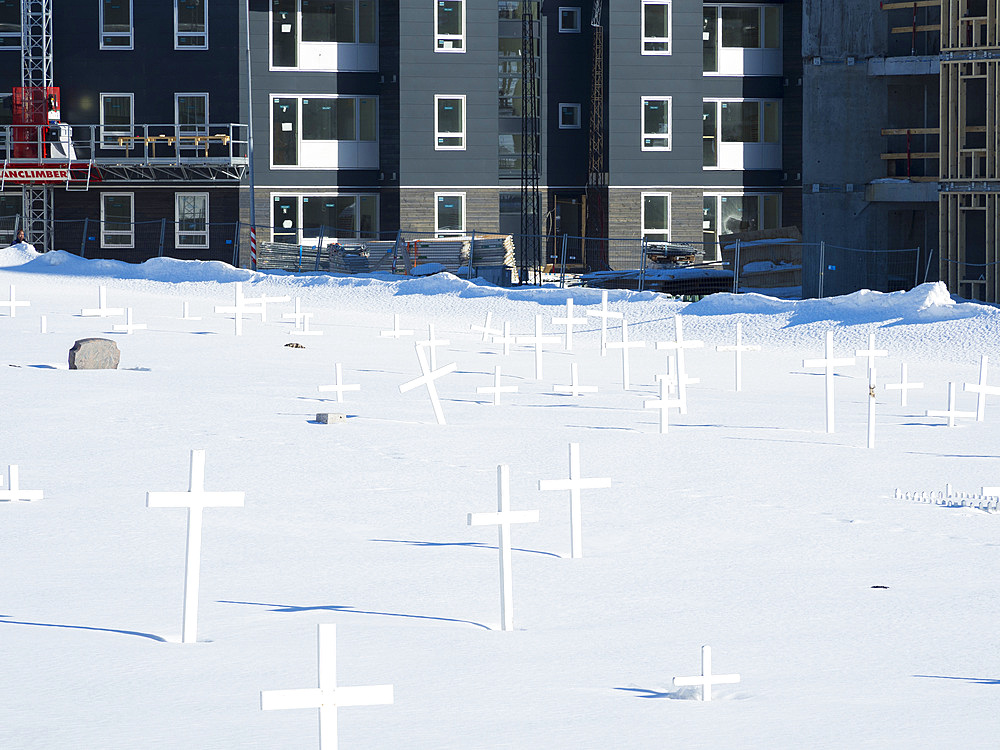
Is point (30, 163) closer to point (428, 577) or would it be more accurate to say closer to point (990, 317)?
point (990, 317)

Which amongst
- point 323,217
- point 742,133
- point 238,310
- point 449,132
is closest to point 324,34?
point 449,132

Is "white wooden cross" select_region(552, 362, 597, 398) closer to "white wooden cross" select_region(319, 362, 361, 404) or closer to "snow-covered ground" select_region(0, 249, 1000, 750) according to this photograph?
"snow-covered ground" select_region(0, 249, 1000, 750)

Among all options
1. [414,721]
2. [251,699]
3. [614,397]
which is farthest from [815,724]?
[614,397]

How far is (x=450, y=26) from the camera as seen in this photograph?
43344mm

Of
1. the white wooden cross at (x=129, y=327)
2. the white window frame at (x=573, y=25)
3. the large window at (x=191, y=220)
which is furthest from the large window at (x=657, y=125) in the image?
the white wooden cross at (x=129, y=327)

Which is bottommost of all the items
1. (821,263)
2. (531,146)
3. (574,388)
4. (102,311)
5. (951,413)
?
(951,413)

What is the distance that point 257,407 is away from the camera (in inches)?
657

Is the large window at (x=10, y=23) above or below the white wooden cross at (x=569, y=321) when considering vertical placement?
above

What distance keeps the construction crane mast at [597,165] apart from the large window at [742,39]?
128 inches

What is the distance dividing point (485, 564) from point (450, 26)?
116ft

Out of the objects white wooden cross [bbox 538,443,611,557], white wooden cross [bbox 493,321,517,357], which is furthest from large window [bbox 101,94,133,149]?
white wooden cross [bbox 538,443,611,557]

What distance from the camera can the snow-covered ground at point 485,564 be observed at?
6457mm

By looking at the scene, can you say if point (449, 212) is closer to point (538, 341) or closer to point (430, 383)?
point (538, 341)

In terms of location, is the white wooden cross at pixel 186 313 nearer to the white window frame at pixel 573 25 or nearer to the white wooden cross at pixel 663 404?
the white wooden cross at pixel 663 404
